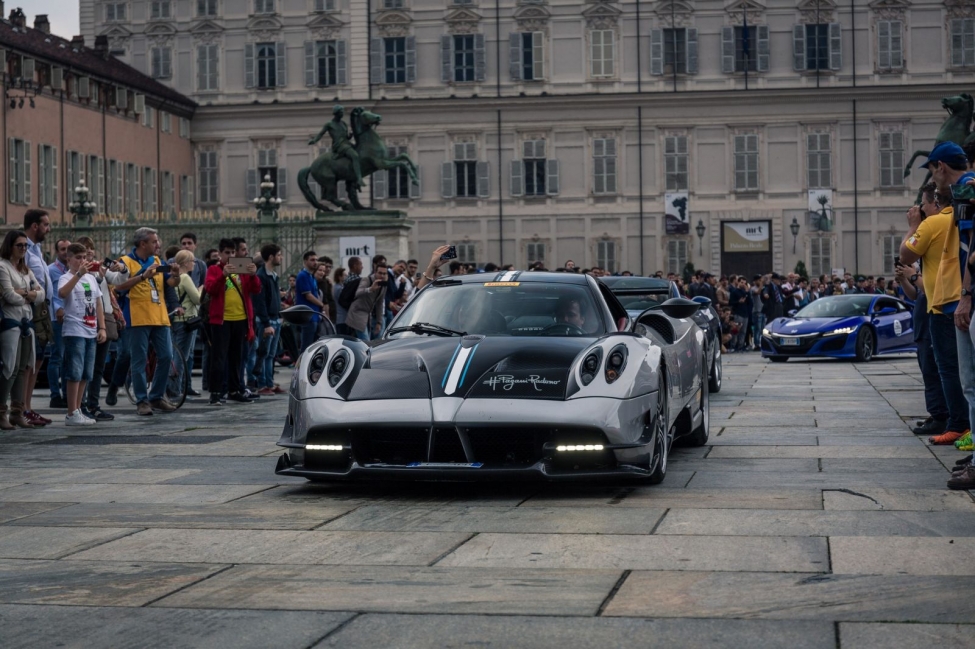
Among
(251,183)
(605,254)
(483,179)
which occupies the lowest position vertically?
(605,254)

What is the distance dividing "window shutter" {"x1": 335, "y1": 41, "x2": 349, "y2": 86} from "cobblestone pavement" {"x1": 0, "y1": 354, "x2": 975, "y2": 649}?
1958 inches

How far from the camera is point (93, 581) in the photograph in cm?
585

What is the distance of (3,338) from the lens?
13008mm

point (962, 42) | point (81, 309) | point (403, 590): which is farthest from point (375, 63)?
point (403, 590)

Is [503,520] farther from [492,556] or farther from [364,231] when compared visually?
[364,231]

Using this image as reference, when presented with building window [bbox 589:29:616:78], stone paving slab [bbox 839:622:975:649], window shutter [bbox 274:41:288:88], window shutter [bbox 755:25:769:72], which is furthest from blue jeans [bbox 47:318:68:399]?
window shutter [bbox 755:25:769:72]

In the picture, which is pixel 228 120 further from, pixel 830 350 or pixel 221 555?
pixel 221 555

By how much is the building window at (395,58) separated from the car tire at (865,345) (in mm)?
34585

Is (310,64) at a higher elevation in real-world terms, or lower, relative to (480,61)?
higher

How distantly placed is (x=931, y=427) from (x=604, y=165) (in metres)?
46.3

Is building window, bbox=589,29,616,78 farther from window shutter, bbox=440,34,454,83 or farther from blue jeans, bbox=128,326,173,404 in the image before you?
blue jeans, bbox=128,326,173,404

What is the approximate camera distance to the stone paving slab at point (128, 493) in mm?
8375

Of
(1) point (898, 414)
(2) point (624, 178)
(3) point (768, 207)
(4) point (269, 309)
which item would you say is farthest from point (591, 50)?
(1) point (898, 414)

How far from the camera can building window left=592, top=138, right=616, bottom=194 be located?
189ft
